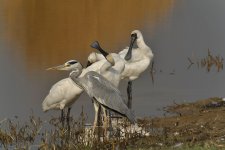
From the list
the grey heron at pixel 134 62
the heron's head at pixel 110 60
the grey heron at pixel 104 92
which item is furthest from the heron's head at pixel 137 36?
the grey heron at pixel 104 92

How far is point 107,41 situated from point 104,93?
13394 millimetres

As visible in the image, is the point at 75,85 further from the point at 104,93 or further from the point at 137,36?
the point at 137,36

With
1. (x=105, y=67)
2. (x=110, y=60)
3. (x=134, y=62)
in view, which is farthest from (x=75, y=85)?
(x=134, y=62)

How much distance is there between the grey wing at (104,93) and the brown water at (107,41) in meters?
2.93

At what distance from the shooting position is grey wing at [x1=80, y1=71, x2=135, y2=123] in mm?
11633

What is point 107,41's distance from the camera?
25.0 meters

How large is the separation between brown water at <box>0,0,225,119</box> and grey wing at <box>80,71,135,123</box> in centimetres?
293

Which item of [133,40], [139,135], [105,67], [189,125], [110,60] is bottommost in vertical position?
[139,135]

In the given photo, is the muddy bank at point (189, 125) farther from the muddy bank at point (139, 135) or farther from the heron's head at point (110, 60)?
the heron's head at point (110, 60)

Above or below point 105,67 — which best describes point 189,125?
below

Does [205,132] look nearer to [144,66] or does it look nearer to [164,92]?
[144,66]

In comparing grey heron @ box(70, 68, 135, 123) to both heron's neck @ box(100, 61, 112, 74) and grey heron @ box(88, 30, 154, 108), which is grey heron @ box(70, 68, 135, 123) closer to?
heron's neck @ box(100, 61, 112, 74)

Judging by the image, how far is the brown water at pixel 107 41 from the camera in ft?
55.6

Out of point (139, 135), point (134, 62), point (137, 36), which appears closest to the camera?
point (139, 135)
